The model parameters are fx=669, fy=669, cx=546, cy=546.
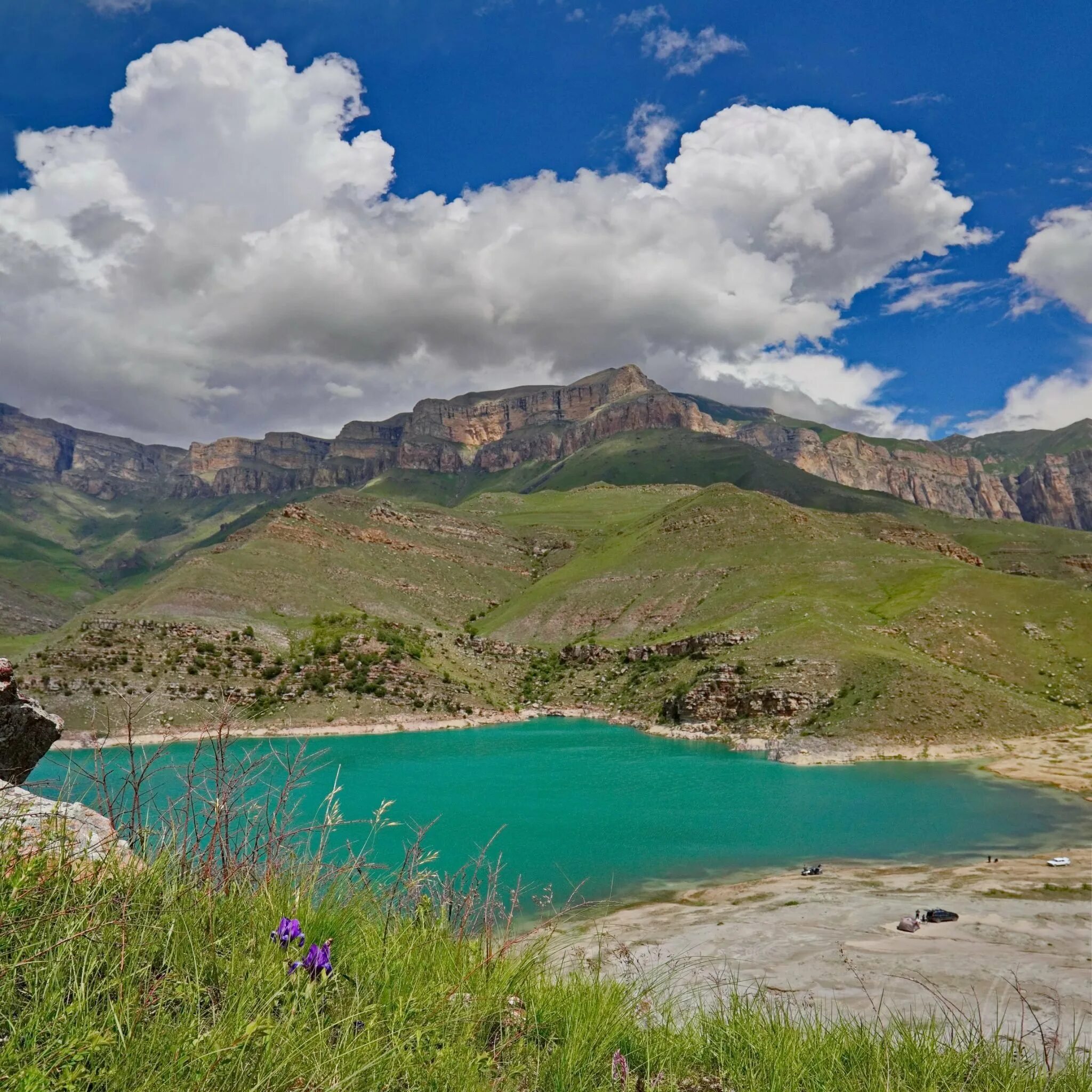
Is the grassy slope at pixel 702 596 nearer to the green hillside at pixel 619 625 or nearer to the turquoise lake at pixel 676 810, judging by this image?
the green hillside at pixel 619 625

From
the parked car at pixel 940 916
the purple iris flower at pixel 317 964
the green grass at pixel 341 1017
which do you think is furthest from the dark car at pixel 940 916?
the purple iris flower at pixel 317 964

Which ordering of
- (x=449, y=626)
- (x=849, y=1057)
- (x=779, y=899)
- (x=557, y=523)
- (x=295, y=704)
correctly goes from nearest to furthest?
(x=849, y=1057) → (x=779, y=899) → (x=295, y=704) → (x=449, y=626) → (x=557, y=523)

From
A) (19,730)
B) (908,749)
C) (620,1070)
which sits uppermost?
(19,730)

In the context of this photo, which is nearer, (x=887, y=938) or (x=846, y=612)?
(x=887, y=938)

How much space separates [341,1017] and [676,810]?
113ft

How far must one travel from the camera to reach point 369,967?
334 cm

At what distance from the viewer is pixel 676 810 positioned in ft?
112

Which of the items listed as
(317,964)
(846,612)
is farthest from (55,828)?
(846,612)

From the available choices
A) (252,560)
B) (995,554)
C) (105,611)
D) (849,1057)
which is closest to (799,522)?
(995,554)

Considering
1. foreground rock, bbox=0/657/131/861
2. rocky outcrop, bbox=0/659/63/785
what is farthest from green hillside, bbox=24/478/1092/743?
foreground rock, bbox=0/657/131/861

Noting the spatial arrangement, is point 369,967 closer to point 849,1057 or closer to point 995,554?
point 849,1057

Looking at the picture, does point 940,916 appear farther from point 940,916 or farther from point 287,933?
point 287,933

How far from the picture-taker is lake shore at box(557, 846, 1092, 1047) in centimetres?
1277

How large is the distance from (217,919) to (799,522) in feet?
337
